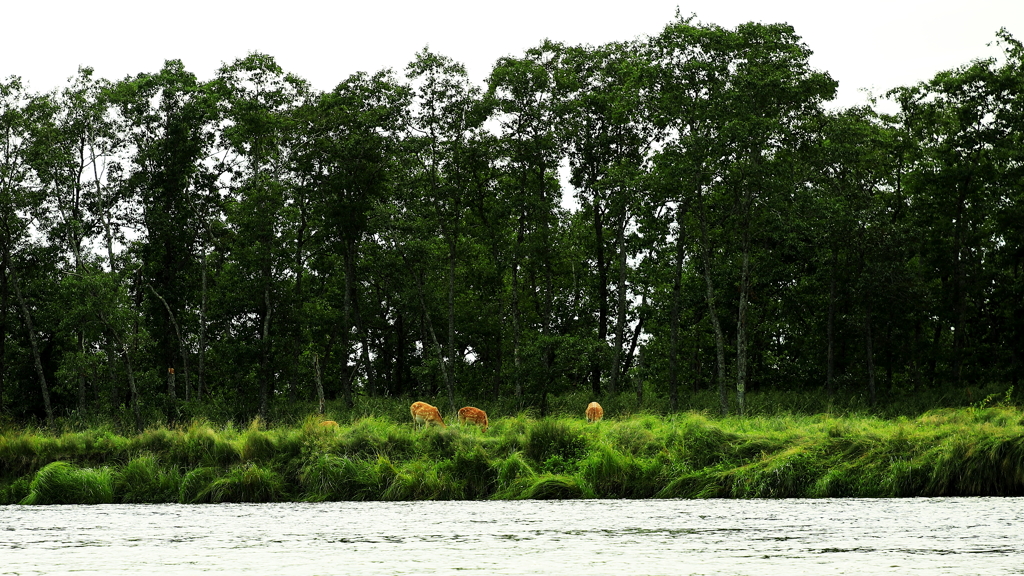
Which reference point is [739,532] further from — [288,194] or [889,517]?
[288,194]

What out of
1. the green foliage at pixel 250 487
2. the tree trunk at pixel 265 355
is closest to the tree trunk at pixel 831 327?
the tree trunk at pixel 265 355

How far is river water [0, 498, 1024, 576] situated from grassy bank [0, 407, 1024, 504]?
1498 millimetres

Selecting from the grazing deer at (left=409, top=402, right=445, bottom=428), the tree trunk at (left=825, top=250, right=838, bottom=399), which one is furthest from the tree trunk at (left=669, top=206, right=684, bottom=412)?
the grazing deer at (left=409, top=402, right=445, bottom=428)

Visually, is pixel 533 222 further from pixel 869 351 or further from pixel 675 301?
pixel 869 351

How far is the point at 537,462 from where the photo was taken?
1689 cm

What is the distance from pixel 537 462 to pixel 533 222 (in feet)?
95.0

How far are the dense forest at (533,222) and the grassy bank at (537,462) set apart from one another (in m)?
19.5

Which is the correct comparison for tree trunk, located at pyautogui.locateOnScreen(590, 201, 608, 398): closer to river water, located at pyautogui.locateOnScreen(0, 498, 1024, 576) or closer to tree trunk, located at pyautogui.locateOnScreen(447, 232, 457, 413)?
tree trunk, located at pyautogui.locateOnScreen(447, 232, 457, 413)

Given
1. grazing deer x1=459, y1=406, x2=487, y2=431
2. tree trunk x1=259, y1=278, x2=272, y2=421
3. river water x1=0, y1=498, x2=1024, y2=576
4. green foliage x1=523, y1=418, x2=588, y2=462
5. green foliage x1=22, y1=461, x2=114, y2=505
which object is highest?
tree trunk x1=259, y1=278, x2=272, y2=421

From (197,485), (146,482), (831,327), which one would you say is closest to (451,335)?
(831,327)

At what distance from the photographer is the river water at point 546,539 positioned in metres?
6.48

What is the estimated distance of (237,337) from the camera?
145 feet

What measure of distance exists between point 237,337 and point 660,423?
93.1 ft

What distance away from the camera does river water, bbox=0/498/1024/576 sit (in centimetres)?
648
